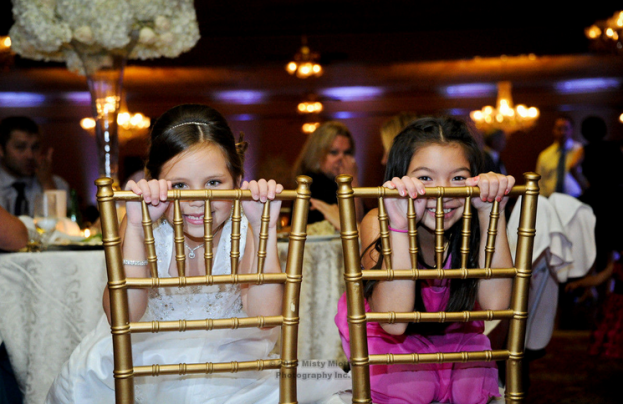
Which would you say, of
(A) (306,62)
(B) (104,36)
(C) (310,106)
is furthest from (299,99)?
(B) (104,36)

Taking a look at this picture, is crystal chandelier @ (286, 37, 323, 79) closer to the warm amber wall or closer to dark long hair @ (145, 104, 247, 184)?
the warm amber wall

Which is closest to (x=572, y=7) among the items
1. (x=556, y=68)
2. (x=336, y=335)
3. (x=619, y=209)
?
(x=556, y=68)

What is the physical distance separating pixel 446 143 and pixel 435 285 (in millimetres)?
385

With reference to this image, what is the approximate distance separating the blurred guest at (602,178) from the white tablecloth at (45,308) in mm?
4217

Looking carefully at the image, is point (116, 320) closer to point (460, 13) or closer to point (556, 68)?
point (460, 13)

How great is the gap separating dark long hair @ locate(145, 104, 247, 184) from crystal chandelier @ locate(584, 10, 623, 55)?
4967 mm

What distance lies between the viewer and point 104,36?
2264 mm

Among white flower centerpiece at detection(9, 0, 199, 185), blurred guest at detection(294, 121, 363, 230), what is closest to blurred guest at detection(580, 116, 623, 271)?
blurred guest at detection(294, 121, 363, 230)

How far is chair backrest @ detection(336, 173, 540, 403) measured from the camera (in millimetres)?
1143

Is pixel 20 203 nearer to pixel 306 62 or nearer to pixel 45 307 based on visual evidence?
pixel 45 307

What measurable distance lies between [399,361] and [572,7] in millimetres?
7005

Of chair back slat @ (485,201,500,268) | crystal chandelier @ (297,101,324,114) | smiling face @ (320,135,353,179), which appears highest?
crystal chandelier @ (297,101,324,114)

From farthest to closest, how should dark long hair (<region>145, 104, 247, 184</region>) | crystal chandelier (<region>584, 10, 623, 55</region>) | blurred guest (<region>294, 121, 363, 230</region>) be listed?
crystal chandelier (<region>584, 10, 623, 55</region>) → blurred guest (<region>294, 121, 363, 230</region>) → dark long hair (<region>145, 104, 247, 184</region>)

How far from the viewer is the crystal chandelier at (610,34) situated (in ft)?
17.7
